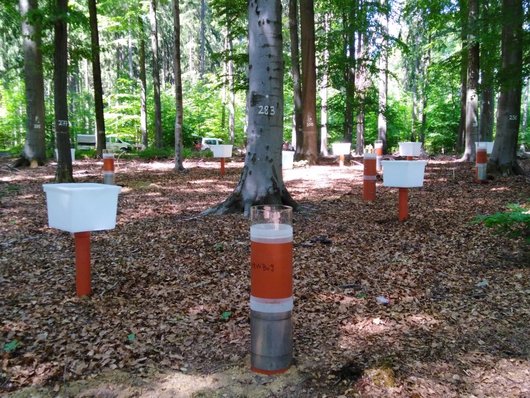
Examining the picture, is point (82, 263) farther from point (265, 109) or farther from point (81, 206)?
point (265, 109)

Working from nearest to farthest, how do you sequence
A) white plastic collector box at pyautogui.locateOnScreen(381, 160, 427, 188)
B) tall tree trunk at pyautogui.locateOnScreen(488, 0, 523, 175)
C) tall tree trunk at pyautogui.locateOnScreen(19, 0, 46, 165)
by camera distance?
white plastic collector box at pyautogui.locateOnScreen(381, 160, 427, 188), tall tree trunk at pyautogui.locateOnScreen(488, 0, 523, 175), tall tree trunk at pyautogui.locateOnScreen(19, 0, 46, 165)

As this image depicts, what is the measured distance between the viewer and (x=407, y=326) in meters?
4.05

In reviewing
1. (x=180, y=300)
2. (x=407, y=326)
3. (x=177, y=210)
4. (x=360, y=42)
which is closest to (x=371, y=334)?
(x=407, y=326)

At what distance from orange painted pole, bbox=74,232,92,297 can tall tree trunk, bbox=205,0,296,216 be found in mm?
3553

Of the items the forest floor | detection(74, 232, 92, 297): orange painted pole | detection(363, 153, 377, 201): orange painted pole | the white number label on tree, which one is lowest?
the forest floor

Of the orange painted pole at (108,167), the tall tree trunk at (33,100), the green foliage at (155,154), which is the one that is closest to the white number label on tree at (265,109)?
the orange painted pole at (108,167)

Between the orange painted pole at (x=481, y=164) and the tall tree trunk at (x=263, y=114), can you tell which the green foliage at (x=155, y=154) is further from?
the tall tree trunk at (x=263, y=114)

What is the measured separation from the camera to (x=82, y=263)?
460 centimetres

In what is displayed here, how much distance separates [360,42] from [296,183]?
1403 cm

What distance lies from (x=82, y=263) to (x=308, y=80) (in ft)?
44.2

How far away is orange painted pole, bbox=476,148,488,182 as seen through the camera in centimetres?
1153

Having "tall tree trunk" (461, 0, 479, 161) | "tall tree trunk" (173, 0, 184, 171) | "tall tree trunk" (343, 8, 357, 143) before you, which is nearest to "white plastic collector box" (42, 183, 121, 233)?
"tall tree trunk" (173, 0, 184, 171)

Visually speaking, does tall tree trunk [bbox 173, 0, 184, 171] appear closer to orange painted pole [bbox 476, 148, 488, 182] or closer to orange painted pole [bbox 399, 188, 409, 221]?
orange painted pole [bbox 476, 148, 488, 182]

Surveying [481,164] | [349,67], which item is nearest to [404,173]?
[481,164]
